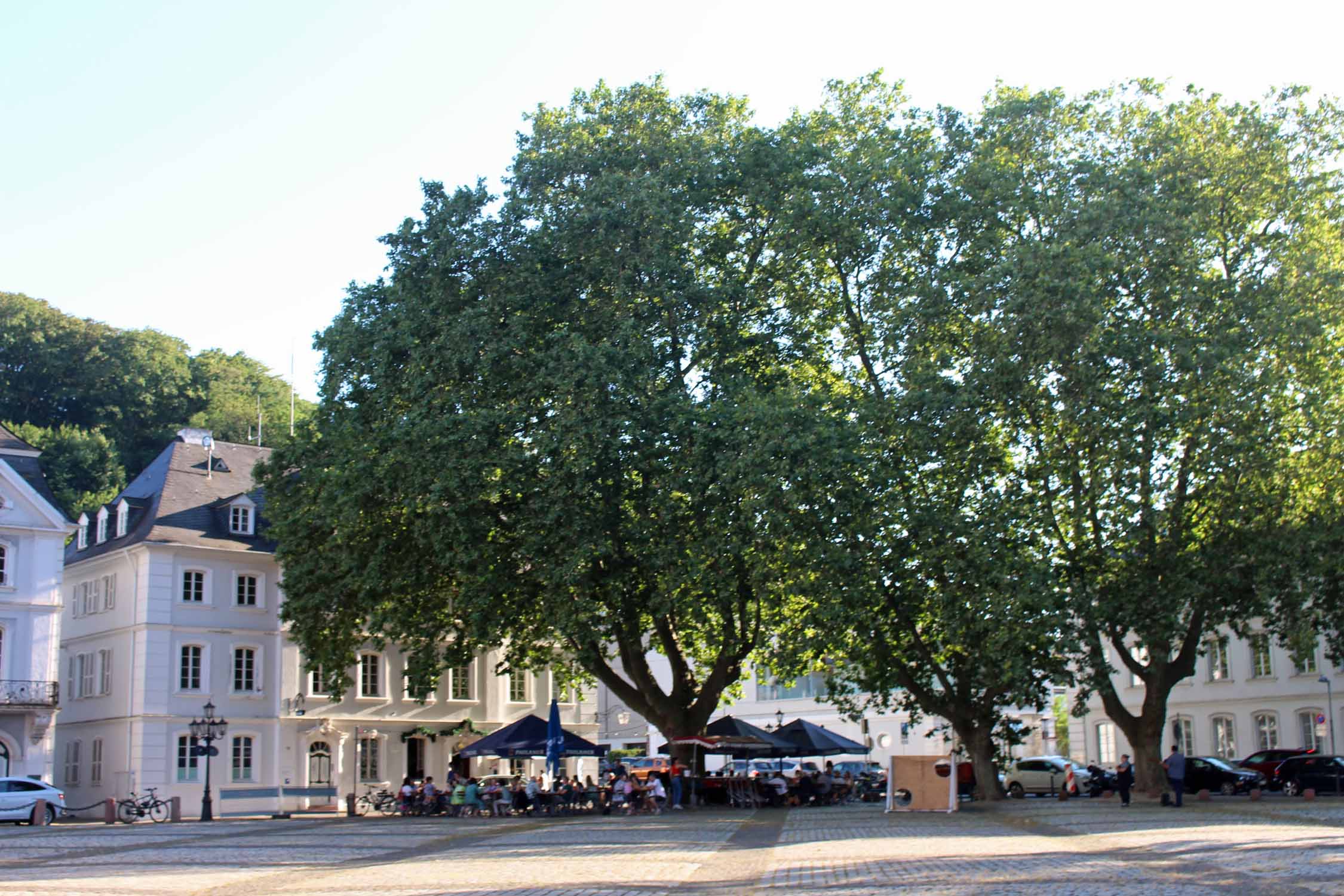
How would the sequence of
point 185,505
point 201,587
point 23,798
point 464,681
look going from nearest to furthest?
point 23,798
point 201,587
point 185,505
point 464,681

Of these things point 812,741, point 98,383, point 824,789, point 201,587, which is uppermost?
point 98,383

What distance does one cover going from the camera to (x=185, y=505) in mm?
51656

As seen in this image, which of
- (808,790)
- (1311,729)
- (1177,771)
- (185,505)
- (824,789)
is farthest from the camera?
(1311,729)

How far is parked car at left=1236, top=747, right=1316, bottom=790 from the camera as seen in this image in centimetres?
4644

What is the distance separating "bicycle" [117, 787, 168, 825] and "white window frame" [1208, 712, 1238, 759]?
37.1 metres

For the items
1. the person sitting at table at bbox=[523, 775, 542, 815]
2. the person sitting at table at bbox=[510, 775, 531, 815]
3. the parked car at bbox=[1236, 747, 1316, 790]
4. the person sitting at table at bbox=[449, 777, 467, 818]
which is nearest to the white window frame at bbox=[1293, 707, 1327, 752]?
the parked car at bbox=[1236, 747, 1316, 790]

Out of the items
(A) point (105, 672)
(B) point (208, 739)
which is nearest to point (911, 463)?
(B) point (208, 739)

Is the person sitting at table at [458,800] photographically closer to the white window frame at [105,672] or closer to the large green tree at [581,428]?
the large green tree at [581,428]

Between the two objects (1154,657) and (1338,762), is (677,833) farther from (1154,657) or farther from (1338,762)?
(1338,762)

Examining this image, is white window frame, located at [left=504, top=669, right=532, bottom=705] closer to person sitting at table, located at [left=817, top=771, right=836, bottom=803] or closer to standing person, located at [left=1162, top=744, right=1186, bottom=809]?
person sitting at table, located at [left=817, top=771, right=836, bottom=803]

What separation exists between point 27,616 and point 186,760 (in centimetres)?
687

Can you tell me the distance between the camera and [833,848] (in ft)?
71.6

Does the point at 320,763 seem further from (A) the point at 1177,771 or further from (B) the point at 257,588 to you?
(A) the point at 1177,771

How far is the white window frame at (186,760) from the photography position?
48062mm
